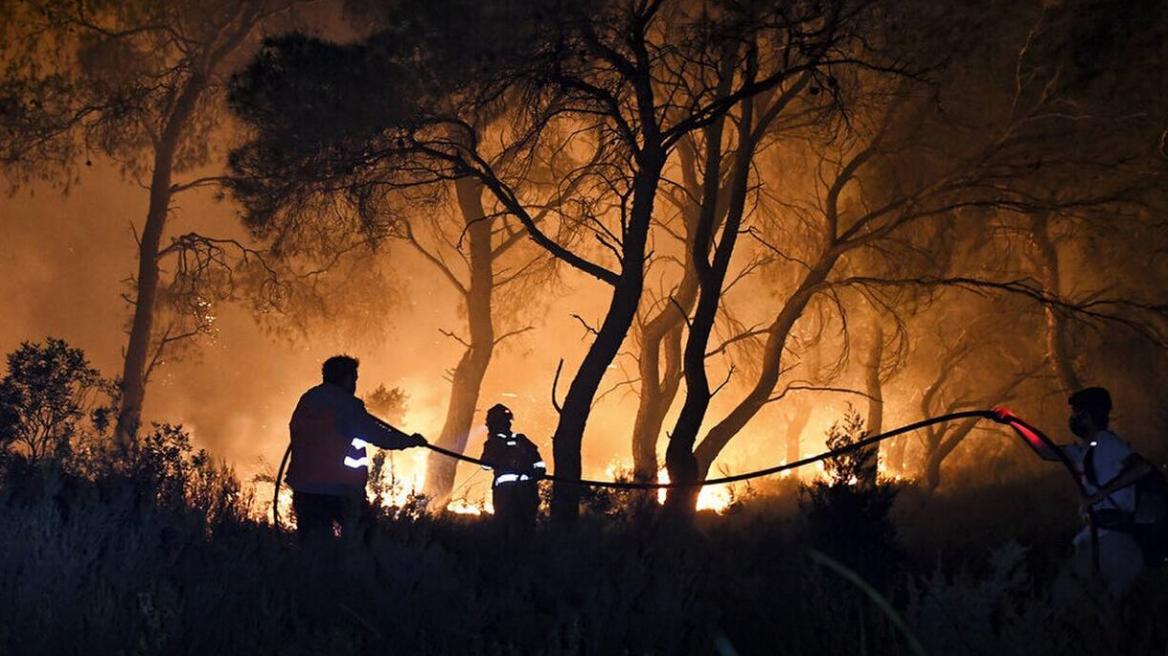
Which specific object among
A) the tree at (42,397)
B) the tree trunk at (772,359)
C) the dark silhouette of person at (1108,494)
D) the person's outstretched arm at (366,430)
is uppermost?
the tree trunk at (772,359)

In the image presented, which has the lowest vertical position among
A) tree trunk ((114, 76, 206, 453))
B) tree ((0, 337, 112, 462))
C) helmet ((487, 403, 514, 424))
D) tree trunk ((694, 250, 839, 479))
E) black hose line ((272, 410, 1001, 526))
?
black hose line ((272, 410, 1001, 526))

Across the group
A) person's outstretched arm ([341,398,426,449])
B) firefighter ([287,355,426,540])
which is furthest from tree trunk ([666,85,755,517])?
firefighter ([287,355,426,540])

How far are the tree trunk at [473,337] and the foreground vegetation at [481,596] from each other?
14.6 m

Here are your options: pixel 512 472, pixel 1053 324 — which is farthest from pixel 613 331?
pixel 1053 324

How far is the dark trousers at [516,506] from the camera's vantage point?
997cm

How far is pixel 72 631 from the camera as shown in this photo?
5.41m

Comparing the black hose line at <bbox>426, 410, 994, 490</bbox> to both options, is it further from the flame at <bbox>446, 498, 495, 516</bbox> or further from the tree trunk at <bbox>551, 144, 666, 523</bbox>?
the tree trunk at <bbox>551, 144, 666, 523</bbox>

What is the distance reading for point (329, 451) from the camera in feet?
28.6

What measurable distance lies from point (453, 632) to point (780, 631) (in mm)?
1817

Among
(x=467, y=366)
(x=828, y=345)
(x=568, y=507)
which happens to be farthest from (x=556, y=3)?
(x=828, y=345)

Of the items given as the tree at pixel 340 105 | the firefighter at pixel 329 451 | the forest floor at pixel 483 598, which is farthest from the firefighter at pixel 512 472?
the tree at pixel 340 105

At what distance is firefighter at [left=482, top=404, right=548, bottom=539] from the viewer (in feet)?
33.4

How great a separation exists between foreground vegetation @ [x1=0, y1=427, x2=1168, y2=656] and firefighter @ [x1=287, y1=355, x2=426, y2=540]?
35 centimetres

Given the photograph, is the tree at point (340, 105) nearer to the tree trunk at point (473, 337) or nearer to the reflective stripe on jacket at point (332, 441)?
the reflective stripe on jacket at point (332, 441)
